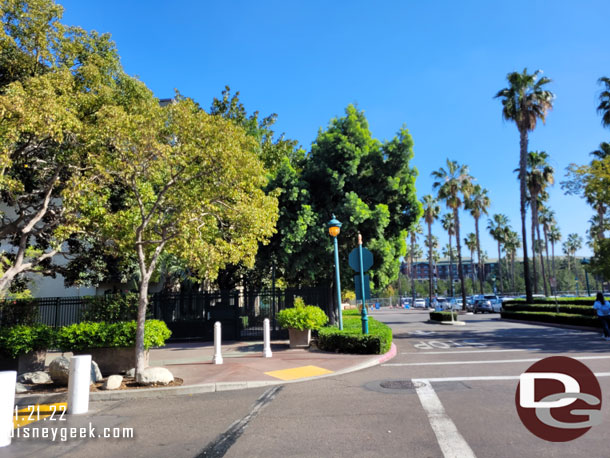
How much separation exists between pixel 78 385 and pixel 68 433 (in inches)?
47.3

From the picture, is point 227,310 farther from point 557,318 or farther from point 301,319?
point 557,318

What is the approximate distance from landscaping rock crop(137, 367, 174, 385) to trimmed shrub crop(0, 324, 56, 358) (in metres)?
4.08

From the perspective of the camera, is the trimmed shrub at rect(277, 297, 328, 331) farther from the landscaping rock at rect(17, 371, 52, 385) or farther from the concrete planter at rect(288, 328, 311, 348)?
Answer: the landscaping rock at rect(17, 371, 52, 385)

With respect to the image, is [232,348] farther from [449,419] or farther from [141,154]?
[449,419]

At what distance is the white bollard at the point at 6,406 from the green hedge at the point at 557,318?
22089mm

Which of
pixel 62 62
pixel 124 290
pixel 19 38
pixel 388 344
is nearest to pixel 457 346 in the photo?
pixel 388 344

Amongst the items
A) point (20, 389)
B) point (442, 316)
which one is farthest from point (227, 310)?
point (442, 316)

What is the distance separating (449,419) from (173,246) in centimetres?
719

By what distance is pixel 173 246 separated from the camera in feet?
32.4

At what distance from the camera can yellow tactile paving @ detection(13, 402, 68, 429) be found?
6785mm

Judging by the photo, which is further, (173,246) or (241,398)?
(173,246)

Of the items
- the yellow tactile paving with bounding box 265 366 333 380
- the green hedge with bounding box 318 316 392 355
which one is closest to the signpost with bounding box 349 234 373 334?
the green hedge with bounding box 318 316 392 355

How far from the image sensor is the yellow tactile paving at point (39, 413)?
22.3 feet

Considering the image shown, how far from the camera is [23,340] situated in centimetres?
1049
